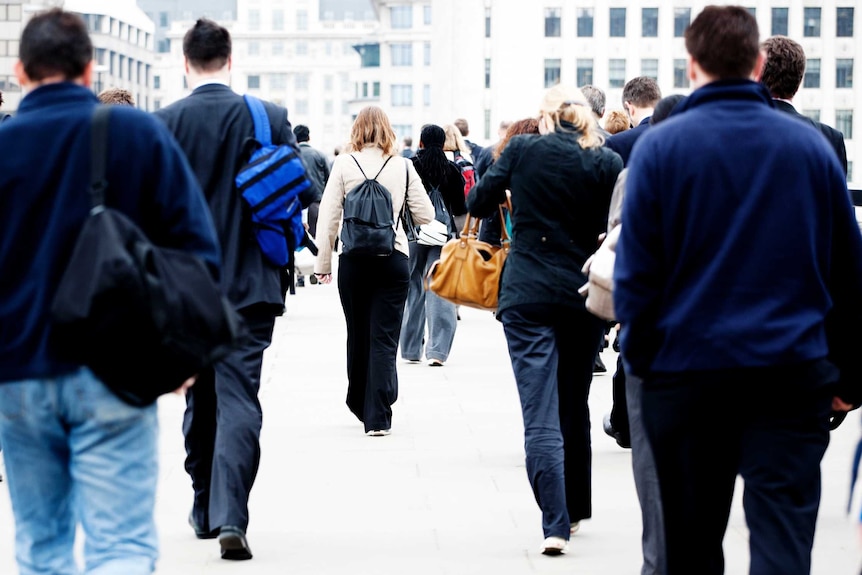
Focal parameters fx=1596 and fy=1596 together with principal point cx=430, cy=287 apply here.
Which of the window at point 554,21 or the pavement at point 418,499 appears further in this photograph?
the window at point 554,21

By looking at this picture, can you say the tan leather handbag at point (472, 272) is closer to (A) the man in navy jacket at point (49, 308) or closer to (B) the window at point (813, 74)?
(A) the man in navy jacket at point (49, 308)

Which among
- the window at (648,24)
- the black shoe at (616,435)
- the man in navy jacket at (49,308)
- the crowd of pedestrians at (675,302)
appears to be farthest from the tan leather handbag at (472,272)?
the window at (648,24)

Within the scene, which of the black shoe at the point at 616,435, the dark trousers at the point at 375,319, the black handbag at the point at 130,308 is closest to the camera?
the black handbag at the point at 130,308

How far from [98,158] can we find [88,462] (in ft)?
2.40

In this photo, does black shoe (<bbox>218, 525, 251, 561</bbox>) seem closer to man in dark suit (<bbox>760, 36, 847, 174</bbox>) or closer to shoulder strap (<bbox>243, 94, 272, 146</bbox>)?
shoulder strap (<bbox>243, 94, 272, 146</bbox>)

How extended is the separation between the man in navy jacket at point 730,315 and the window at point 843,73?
10328 centimetres

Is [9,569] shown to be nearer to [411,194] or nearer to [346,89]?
[411,194]

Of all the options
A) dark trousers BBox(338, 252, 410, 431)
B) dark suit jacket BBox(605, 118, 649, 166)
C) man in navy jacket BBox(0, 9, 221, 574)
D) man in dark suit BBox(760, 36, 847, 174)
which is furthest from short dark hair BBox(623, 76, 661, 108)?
man in navy jacket BBox(0, 9, 221, 574)

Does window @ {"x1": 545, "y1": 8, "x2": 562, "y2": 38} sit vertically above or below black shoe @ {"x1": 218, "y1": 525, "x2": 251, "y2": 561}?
above

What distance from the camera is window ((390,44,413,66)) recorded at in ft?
437

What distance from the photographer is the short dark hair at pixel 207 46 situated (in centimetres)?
620

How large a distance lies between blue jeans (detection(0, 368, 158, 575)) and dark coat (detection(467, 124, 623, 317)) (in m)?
2.58

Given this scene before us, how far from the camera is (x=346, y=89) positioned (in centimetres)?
17950

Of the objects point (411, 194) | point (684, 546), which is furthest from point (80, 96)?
point (411, 194)
